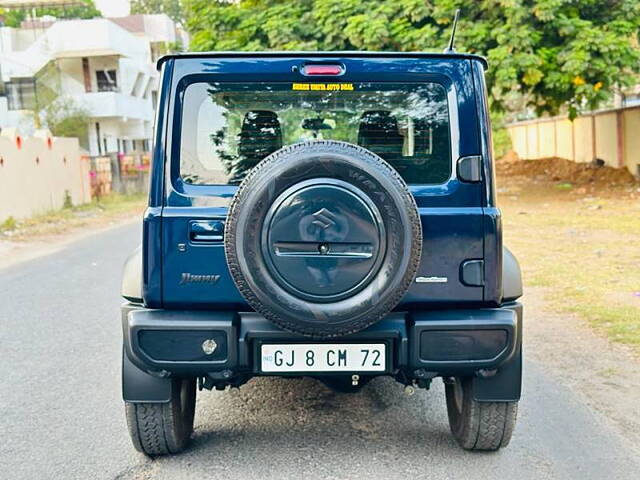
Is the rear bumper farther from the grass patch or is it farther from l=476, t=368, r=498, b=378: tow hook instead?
the grass patch

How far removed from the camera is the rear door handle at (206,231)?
3492mm

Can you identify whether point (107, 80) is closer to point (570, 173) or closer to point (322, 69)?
point (570, 173)

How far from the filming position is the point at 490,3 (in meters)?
15.8

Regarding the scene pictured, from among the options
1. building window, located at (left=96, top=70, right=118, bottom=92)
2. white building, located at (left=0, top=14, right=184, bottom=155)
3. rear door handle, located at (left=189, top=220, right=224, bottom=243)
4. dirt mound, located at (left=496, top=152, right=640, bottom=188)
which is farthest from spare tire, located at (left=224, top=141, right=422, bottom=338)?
building window, located at (left=96, top=70, right=118, bottom=92)

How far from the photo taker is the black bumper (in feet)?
11.4

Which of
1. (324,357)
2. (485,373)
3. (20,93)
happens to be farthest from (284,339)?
(20,93)

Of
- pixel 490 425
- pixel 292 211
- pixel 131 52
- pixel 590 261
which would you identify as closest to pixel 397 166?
pixel 292 211

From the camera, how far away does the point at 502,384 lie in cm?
371

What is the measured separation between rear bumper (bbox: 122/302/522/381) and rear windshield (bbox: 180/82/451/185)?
0.65 meters

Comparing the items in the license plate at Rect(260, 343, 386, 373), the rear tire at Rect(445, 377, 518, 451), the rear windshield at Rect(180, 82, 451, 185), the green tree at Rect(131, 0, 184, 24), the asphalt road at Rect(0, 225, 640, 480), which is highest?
the green tree at Rect(131, 0, 184, 24)

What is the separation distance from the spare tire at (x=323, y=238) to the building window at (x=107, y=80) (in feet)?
123

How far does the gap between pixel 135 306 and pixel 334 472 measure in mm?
1217

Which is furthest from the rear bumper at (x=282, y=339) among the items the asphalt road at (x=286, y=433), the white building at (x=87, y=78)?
the white building at (x=87, y=78)

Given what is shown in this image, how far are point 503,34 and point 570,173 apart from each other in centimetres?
828
